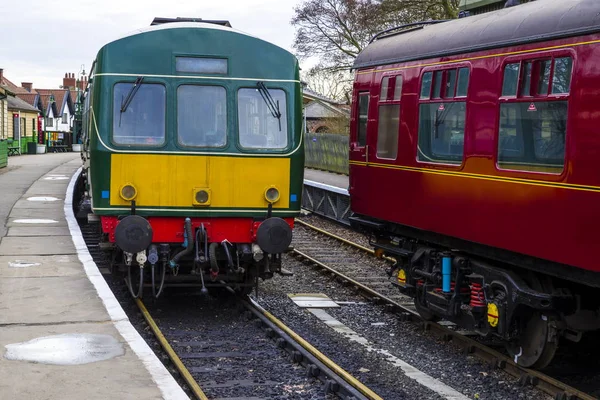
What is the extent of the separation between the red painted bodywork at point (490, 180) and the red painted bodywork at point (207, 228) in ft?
4.81

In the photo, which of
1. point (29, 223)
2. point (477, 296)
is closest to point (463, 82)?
point (477, 296)

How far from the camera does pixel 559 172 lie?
278 inches

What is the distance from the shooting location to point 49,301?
31.1ft

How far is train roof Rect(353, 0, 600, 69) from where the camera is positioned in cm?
703

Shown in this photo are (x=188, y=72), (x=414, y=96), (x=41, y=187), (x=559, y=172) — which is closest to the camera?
(x=559, y=172)

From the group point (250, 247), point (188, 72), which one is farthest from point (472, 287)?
point (188, 72)

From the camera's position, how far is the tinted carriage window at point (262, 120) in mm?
10422

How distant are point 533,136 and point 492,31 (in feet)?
4.42

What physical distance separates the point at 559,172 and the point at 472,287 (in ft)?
7.06

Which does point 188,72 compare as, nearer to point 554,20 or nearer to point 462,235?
point 462,235

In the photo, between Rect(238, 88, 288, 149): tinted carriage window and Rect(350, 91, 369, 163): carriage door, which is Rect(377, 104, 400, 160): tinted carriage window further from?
Rect(238, 88, 288, 149): tinted carriage window

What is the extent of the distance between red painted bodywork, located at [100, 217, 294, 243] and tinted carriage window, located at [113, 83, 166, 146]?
895 millimetres

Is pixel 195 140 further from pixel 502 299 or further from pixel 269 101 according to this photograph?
pixel 502 299

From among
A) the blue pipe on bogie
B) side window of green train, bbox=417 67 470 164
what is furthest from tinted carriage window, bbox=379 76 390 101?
the blue pipe on bogie
